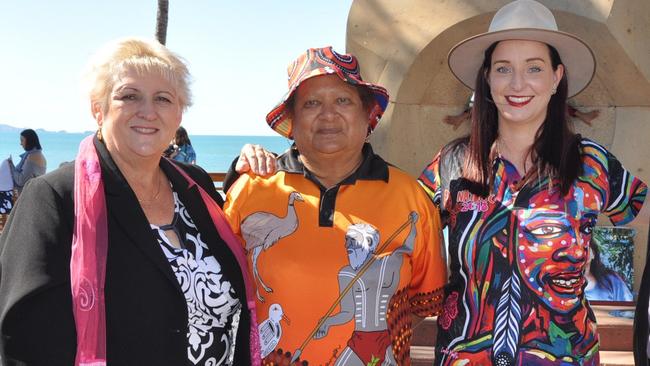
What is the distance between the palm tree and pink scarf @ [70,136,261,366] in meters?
10.6

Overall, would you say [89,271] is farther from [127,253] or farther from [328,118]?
[328,118]

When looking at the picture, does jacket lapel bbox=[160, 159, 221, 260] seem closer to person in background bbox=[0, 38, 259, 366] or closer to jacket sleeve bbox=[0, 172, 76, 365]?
person in background bbox=[0, 38, 259, 366]

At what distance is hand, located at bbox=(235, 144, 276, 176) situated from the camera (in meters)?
3.09

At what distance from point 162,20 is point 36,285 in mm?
11189

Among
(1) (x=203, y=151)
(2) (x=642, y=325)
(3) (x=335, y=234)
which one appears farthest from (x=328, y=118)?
(1) (x=203, y=151)

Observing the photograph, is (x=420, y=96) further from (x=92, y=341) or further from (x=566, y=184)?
(x=92, y=341)

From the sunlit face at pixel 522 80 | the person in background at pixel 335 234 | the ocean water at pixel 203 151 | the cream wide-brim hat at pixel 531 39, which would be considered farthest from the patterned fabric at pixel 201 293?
the ocean water at pixel 203 151

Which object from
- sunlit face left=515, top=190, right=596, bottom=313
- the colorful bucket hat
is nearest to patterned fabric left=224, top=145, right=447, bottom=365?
the colorful bucket hat

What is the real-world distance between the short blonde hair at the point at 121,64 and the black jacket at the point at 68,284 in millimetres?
218

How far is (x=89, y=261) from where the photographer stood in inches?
90.7

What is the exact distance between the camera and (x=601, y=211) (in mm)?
2852

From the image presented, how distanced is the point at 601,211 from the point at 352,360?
3.77 feet

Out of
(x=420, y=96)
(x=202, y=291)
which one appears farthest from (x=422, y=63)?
(x=202, y=291)

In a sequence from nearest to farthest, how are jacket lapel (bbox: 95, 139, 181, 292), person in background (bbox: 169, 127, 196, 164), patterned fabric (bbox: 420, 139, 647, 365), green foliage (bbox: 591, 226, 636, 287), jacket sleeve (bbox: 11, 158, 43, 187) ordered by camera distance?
1. jacket lapel (bbox: 95, 139, 181, 292)
2. patterned fabric (bbox: 420, 139, 647, 365)
3. green foliage (bbox: 591, 226, 636, 287)
4. person in background (bbox: 169, 127, 196, 164)
5. jacket sleeve (bbox: 11, 158, 43, 187)
